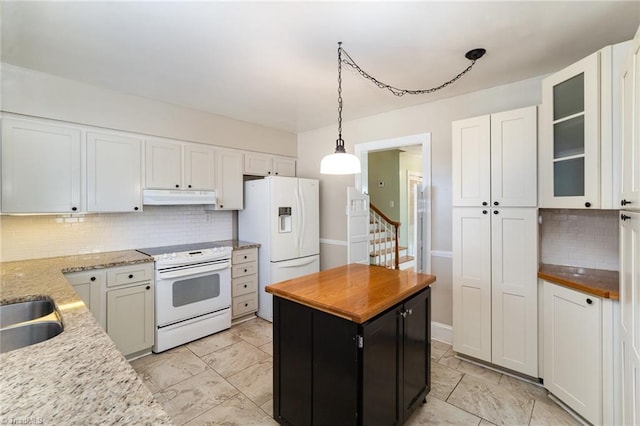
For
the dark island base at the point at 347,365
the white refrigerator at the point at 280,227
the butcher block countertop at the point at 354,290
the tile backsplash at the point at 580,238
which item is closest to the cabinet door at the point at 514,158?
the tile backsplash at the point at 580,238

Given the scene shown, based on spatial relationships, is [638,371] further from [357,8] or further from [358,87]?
[358,87]

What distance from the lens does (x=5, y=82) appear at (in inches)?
92.8

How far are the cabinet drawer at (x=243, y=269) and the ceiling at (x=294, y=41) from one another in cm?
202

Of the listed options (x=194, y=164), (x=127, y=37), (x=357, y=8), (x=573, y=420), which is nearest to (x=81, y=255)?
(x=194, y=164)

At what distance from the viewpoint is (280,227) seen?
378cm

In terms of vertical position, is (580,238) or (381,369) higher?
(580,238)

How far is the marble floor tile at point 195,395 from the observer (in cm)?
210

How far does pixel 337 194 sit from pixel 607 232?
280 cm

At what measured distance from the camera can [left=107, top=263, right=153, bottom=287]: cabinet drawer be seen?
2641mm

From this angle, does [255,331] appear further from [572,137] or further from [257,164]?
[572,137]

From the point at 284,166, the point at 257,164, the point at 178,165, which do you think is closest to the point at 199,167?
the point at 178,165

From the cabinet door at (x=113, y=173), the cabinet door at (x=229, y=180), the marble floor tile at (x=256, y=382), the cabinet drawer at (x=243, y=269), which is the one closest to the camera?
the marble floor tile at (x=256, y=382)

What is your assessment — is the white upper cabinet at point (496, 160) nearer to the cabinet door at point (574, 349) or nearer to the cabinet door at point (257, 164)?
the cabinet door at point (574, 349)

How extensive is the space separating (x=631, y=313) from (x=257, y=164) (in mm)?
3794
